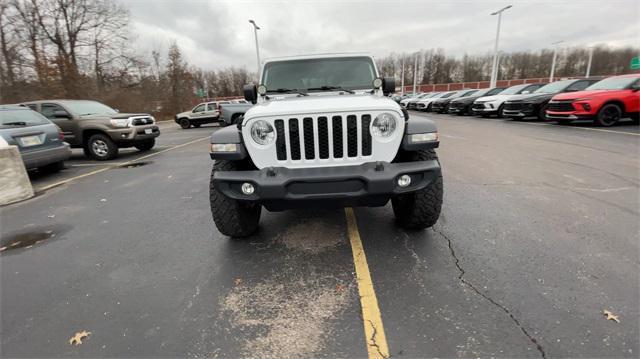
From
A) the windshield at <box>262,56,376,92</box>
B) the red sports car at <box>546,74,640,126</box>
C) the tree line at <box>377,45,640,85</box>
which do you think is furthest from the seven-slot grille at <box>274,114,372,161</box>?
the tree line at <box>377,45,640,85</box>

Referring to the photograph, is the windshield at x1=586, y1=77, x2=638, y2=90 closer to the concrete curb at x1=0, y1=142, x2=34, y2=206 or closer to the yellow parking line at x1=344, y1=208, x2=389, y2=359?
the yellow parking line at x1=344, y1=208, x2=389, y2=359

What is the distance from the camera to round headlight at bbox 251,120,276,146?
266 centimetres

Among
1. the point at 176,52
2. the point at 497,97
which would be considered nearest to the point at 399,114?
the point at 497,97

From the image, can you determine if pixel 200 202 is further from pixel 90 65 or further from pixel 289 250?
pixel 90 65

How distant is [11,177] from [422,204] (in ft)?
21.2

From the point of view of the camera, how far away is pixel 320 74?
4012 millimetres

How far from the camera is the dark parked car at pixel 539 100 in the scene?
12289 millimetres

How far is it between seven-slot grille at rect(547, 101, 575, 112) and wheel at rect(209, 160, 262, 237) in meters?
12.0

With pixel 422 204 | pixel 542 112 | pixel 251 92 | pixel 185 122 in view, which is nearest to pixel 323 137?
pixel 422 204

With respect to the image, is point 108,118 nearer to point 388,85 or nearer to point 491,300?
point 388,85

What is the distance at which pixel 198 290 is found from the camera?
2.54 m

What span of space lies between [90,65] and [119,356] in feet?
114

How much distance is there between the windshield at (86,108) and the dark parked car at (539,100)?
48.9 ft

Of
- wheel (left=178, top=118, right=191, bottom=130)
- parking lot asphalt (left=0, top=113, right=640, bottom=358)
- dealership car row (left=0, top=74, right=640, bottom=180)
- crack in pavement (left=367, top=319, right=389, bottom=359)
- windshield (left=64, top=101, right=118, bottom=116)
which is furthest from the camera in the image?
wheel (left=178, top=118, right=191, bottom=130)
